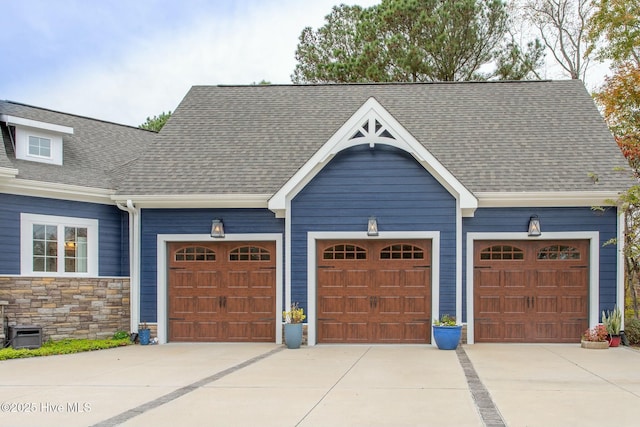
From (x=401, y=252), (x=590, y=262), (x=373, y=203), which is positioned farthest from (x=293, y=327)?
(x=590, y=262)

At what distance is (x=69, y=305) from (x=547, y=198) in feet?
33.9

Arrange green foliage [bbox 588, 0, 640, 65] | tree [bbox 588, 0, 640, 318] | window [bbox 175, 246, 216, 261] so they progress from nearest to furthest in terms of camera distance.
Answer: window [bbox 175, 246, 216, 261]
tree [bbox 588, 0, 640, 318]
green foliage [bbox 588, 0, 640, 65]

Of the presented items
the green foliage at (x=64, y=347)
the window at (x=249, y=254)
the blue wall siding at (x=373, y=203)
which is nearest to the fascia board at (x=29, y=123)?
the green foliage at (x=64, y=347)

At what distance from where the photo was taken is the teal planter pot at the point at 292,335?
48.4 ft

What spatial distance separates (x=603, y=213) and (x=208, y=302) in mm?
8808

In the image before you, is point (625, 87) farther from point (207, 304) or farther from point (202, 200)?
point (207, 304)

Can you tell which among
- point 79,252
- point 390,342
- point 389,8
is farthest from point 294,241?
point 389,8

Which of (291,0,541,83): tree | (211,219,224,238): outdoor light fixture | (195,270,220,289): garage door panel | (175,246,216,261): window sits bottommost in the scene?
(195,270,220,289): garage door panel

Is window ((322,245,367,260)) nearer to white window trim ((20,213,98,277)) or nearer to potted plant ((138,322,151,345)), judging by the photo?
potted plant ((138,322,151,345))

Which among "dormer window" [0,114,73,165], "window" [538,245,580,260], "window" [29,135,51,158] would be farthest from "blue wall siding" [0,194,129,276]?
"window" [538,245,580,260]

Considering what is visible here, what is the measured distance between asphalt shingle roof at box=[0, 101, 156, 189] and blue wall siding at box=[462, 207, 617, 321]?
27.1 ft

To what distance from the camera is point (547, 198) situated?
15047 millimetres

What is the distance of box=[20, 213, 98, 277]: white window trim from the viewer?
47.2 feet

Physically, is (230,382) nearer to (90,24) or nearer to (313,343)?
(313,343)
